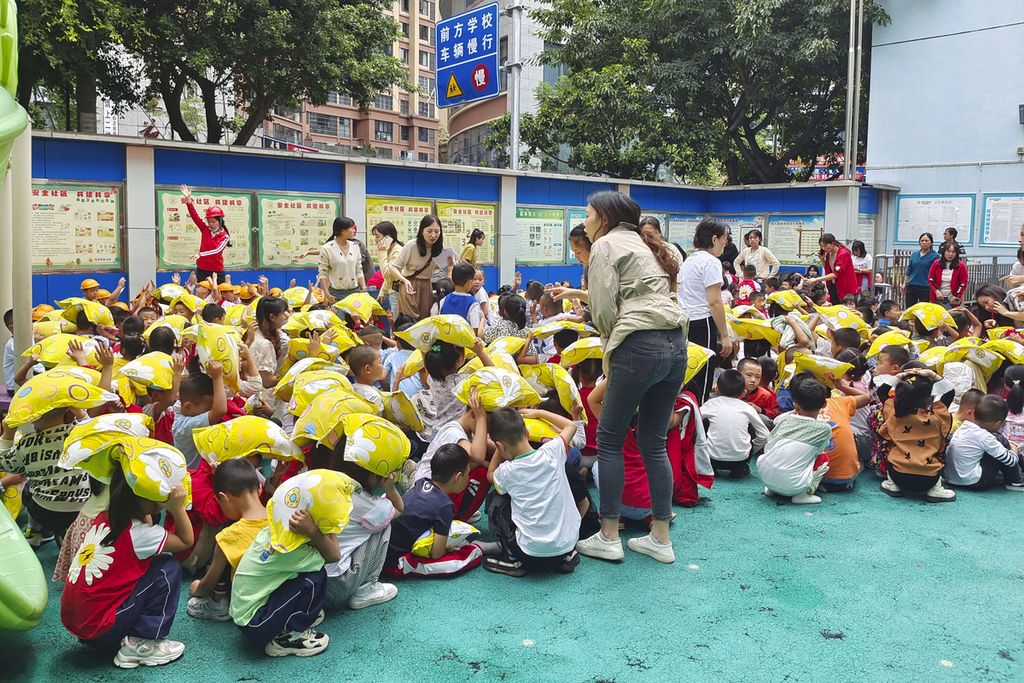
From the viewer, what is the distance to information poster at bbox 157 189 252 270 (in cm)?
995

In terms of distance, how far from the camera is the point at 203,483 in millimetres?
3287

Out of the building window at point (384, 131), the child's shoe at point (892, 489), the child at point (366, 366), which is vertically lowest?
the child's shoe at point (892, 489)

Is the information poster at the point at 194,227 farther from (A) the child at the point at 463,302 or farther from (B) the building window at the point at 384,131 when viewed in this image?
(B) the building window at the point at 384,131

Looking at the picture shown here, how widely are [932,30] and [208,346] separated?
17.1m

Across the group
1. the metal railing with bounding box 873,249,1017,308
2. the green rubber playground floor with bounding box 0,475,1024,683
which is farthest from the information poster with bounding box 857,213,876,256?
the green rubber playground floor with bounding box 0,475,1024,683

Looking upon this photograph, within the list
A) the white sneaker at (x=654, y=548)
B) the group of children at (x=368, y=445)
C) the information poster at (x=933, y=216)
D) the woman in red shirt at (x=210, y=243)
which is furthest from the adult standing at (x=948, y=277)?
the woman in red shirt at (x=210, y=243)

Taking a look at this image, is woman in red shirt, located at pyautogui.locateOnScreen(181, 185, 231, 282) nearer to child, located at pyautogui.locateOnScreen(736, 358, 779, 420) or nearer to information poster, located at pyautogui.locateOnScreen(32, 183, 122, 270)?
information poster, located at pyautogui.locateOnScreen(32, 183, 122, 270)

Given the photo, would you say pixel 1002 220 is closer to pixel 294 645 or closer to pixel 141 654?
pixel 294 645

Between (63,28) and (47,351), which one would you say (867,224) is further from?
(47,351)

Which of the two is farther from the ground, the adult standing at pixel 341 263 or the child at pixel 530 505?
the adult standing at pixel 341 263

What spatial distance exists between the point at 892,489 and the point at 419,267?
384cm

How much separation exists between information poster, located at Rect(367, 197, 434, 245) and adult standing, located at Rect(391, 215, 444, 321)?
4.99 metres

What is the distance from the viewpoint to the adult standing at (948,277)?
9.19 meters

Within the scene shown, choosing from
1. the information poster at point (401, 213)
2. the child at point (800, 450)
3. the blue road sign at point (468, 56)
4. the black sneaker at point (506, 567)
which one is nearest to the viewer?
the black sneaker at point (506, 567)
